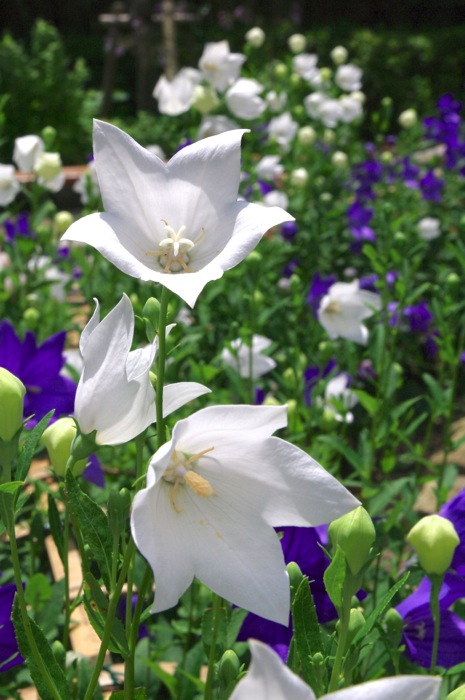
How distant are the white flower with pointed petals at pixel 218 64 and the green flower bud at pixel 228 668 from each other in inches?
124

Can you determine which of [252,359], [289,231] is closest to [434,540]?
[252,359]

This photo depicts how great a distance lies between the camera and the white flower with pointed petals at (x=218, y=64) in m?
3.74

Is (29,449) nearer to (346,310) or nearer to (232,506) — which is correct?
(232,506)

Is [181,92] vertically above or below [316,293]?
above

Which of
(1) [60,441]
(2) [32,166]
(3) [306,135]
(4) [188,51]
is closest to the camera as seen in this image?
(1) [60,441]

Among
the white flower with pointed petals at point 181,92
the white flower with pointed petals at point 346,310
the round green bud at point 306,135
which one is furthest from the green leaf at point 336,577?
the round green bud at point 306,135

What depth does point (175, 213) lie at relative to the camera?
3.50 feet

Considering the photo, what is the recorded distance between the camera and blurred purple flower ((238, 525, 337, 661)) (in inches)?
49.1

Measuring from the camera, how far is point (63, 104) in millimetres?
10930

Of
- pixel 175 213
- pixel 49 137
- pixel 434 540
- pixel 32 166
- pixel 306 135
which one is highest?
pixel 175 213

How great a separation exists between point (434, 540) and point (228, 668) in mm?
285

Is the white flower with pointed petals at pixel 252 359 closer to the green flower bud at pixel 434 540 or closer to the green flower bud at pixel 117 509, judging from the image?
the green flower bud at pixel 434 540

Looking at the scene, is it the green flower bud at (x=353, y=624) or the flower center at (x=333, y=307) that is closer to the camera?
the green flower bud at (x=353, y=624)

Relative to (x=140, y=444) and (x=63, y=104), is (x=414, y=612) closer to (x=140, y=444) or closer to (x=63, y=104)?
(x=140, y=444)
